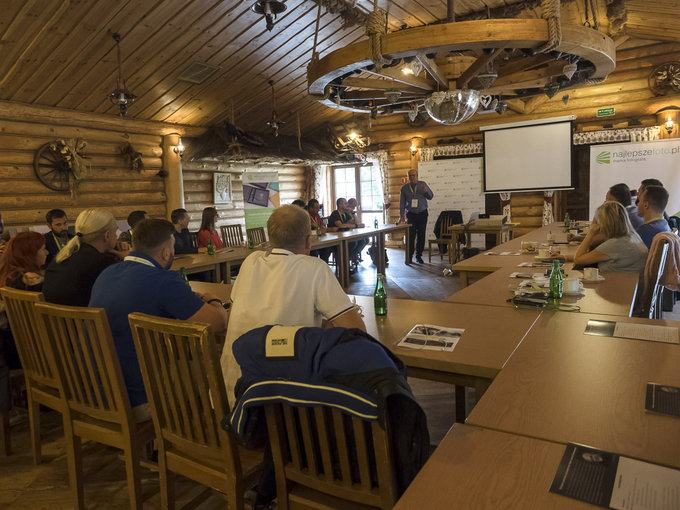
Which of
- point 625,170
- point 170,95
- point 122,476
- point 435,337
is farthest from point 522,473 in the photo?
point 625,170

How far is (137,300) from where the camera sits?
2043 mm

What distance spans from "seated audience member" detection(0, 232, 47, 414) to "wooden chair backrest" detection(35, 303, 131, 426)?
815 mm

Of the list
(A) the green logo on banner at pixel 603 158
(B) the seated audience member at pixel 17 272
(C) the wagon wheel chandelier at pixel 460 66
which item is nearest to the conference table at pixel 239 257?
(B) the seated audience member at pixel 17 272

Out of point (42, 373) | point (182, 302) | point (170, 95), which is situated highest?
point (170, 95)

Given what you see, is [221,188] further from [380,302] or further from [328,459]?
[328,459]

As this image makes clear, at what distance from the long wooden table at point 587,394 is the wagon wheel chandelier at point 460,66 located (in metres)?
1.20

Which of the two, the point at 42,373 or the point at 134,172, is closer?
the point at 42,373

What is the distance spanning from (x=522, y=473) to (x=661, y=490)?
0.84ft

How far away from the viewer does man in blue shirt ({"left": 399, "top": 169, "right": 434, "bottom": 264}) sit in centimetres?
906

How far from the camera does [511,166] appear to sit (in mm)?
10258

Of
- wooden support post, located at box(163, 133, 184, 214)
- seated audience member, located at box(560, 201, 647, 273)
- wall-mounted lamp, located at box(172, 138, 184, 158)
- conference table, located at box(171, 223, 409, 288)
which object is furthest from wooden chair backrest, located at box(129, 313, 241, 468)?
wall-mounted lamp, located at box(172, 138, 184, 158)

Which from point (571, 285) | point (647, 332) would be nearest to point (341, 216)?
point (571, 285)

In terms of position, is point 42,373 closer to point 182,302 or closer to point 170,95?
point 182,302

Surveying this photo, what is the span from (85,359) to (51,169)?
632 cm
